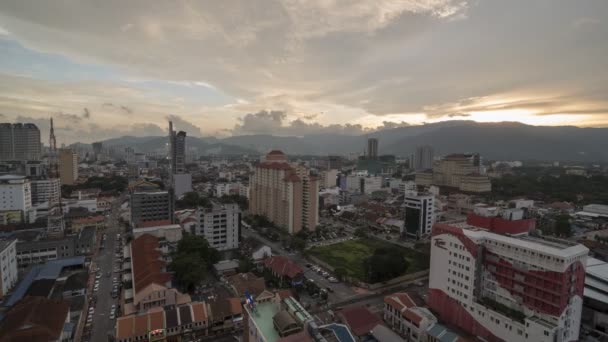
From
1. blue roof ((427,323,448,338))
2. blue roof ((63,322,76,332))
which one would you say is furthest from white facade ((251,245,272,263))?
blue roof ((427,323,448,338))

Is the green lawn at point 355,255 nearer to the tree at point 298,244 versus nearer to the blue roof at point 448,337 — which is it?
the tree at point 298,244

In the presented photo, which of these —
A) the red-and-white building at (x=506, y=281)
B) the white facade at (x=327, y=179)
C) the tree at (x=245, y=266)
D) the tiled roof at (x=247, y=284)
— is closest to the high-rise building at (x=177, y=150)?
the white facade at (x=327, y=179)

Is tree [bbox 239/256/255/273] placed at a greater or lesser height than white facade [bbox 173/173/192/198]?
lesser

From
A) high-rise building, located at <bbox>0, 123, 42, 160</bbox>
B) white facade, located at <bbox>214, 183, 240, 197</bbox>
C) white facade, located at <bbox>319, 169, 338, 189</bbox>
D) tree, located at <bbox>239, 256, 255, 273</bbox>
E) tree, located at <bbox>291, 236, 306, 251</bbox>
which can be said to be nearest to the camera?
tree, located at <bbox>239, 256, 255, 273</bbox>

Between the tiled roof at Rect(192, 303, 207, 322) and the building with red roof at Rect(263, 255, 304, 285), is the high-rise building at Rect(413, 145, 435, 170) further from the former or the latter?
the tiled roof at Rect(192, 303, 207, 322)

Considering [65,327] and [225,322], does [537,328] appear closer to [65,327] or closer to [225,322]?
[225,322]

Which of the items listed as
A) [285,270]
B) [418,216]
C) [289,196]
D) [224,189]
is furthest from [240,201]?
[285,270]

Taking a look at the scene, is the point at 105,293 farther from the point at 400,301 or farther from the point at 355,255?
the point at 355,255
